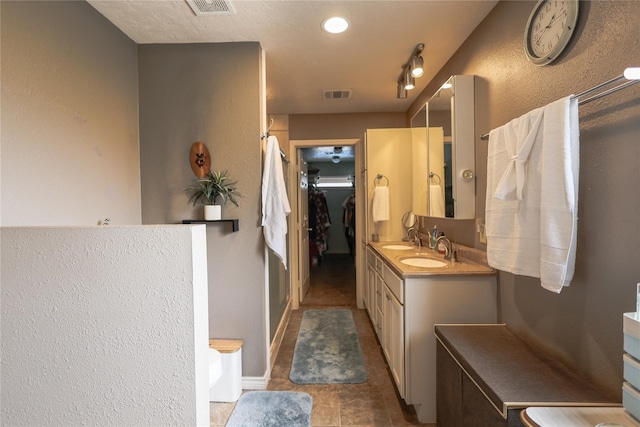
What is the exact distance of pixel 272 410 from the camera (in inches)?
65.8

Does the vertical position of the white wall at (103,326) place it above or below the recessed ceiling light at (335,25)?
below

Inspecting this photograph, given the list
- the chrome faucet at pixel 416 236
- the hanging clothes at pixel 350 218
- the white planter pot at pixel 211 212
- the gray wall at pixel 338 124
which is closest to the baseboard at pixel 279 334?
the white planter pot at pixel 211 212

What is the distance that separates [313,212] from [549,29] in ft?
Result: 15.2

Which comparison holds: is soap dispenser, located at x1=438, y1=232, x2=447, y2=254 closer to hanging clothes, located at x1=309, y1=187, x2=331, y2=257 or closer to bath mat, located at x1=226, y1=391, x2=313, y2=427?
bath mat, located at x1=226, y1=391, x2=313, y2=427

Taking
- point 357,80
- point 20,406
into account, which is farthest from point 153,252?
point 357,80

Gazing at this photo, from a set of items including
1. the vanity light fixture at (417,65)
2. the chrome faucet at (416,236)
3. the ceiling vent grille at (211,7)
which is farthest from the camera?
the chrome faucet at (416,236)

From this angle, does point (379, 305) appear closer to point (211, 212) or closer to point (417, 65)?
point (211, 212)

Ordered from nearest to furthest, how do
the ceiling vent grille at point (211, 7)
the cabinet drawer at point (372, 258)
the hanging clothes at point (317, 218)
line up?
the ceiling vent grille at point (211, 7), the cabinet drawer at point (372, 258), the hanging clothes at point (317, 218)

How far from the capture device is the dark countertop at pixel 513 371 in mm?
905

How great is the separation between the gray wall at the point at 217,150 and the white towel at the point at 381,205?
1369 millimetres

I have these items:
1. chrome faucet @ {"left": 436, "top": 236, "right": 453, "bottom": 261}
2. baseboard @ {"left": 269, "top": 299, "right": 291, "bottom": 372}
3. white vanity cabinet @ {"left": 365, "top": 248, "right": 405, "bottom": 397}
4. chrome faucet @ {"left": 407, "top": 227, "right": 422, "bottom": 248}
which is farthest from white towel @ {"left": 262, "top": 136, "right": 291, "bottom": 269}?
chrome faucet @ {"left": 407, "top": 227, "right": 422, "bottom": 248}

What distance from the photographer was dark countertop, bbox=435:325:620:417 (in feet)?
2.97

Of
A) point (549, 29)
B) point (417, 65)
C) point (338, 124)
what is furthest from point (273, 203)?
point (338, 124)

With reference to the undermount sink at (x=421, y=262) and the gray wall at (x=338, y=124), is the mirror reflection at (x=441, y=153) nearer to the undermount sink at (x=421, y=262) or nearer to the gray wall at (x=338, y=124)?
the undermount sink at (x=421, y=262)
